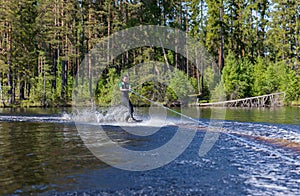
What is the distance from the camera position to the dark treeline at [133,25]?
42906 millimetres

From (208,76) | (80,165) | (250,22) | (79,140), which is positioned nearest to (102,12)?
(208,76)

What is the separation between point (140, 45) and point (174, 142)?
41735 mm

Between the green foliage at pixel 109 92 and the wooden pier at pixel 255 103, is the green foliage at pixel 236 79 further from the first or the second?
the green foliage at pixel 109 92

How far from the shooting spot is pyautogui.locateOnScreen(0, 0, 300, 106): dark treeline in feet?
141

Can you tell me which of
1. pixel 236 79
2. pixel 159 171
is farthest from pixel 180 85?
pixel 159 171

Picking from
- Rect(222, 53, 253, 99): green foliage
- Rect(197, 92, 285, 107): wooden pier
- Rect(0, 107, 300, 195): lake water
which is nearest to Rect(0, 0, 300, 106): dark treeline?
Rect(222, 53, 253, 99): green foliage

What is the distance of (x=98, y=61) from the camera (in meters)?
47.8

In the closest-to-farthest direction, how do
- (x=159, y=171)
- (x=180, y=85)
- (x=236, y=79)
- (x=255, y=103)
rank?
(x=159, y=171), (x=255, y=103), (x=180, y=85), (x=236, y=79)

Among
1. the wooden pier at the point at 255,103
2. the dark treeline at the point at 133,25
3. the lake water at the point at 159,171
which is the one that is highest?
the dark treeline at the point at 133,25

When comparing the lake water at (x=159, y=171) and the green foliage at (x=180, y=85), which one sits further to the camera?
the green foliage at (x=180, y=85)

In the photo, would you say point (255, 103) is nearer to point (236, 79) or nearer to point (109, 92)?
point (236, 79)

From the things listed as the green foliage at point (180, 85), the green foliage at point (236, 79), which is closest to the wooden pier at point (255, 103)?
the green foliage at point (236, 79)

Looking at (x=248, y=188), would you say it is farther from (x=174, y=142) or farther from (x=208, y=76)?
(x=208, y=76)

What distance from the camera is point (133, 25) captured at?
4988cm
